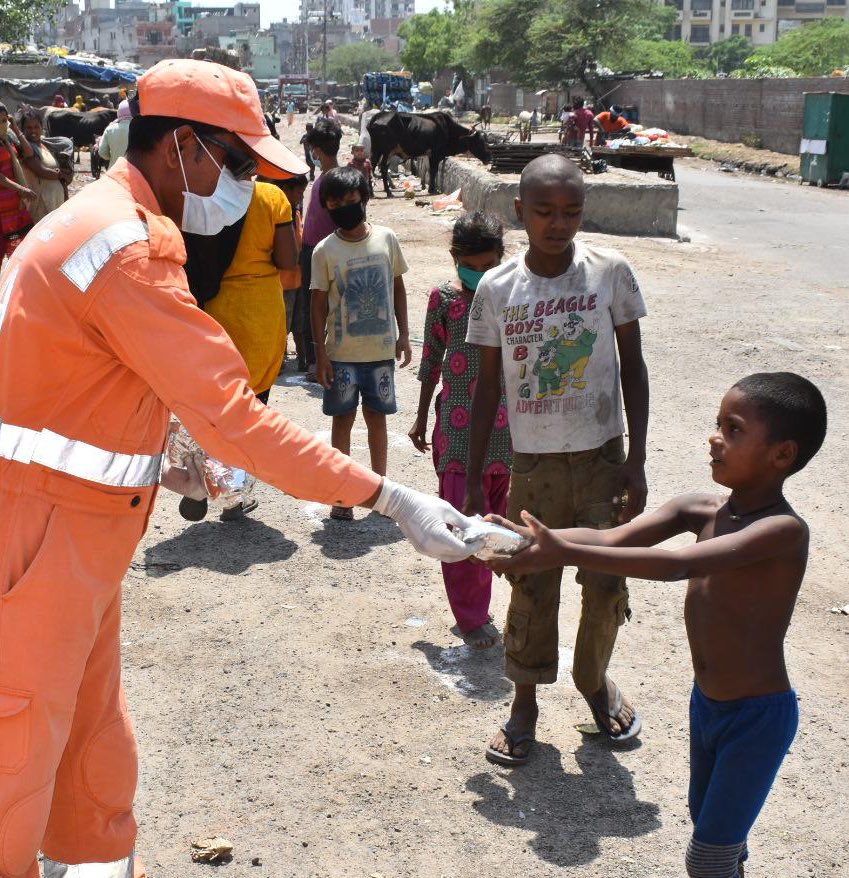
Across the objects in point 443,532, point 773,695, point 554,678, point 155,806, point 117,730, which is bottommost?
point 155,806

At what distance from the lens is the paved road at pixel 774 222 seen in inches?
562

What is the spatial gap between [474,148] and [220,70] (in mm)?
21996

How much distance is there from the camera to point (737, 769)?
256 cm

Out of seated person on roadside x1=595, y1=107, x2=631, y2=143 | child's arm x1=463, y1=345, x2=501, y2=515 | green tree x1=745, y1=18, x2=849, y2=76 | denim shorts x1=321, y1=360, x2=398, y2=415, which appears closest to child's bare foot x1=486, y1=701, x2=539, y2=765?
child's arm x1=463, y1=345, x2=501, y2=515

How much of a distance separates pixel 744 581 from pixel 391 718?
1691 mm

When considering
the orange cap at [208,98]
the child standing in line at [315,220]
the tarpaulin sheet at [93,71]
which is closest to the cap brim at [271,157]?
the orange cap at [208,98]

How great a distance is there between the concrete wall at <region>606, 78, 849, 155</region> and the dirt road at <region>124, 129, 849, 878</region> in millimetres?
29724

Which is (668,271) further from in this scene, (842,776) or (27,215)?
(842,776)

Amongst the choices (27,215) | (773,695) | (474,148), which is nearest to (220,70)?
(773,695)

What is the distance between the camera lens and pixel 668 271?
1306cm

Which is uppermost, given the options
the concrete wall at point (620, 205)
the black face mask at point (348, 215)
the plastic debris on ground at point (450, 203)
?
the black face mask at point (348, 215)

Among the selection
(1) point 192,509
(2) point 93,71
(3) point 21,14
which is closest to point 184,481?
(1) point 192,509

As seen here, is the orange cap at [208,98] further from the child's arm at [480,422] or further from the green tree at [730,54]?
the green tree at [730,54]

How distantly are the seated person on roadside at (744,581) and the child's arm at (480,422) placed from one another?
105 cm
